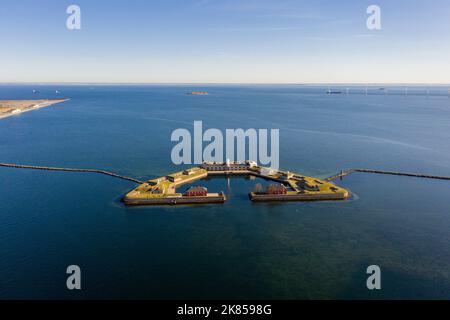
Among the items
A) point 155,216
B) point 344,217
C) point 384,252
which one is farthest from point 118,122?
point 384,252

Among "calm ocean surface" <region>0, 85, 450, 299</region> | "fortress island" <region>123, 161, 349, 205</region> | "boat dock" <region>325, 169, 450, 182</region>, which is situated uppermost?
"boat dock" <region>325, 169, 450, 182</region>

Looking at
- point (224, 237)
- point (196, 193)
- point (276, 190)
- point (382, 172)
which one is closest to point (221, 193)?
point (196, 193)

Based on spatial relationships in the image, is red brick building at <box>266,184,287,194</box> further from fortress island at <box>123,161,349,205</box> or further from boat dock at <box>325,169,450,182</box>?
boat dock at <box>325,169,450,182</box>

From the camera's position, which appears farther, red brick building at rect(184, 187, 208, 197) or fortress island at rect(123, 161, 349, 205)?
red brick building at rect(184, 187, 208, 197)

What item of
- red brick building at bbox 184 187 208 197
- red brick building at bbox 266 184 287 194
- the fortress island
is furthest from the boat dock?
red brick building at bbox 184 187 208 197

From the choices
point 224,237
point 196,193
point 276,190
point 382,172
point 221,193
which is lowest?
point 224,237

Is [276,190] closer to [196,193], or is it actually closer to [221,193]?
[221,193]

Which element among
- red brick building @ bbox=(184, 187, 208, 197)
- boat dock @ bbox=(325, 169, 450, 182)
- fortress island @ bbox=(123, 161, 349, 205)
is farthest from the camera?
boat dock @ bbox=(325, 169, 450, 182)

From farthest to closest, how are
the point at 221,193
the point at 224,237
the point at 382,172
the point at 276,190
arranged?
the point at 382,172 < the point at 221,193 < the point at 276,190 < the point at 224,237

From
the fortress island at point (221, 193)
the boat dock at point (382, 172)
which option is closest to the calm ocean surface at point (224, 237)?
the fortress island at point (221, 193)

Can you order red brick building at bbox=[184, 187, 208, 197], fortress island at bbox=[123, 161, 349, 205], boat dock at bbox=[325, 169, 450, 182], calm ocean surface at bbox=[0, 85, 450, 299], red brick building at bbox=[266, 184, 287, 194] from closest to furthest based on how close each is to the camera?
calm ocean surface at bbox=[0, 85, 450, 299] < fortress island at bbox=[123, 161, 349, 205] < red brick building at bbox=[184, 187, 208, 197] < red brick building at bbox=[266, 184, 287, 194] < boat dock at bbox=[325, 169, 450, 182]

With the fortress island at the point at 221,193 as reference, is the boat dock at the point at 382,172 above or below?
above

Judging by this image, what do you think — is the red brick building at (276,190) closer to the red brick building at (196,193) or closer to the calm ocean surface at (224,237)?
the calm ocean surface at (224,237)
